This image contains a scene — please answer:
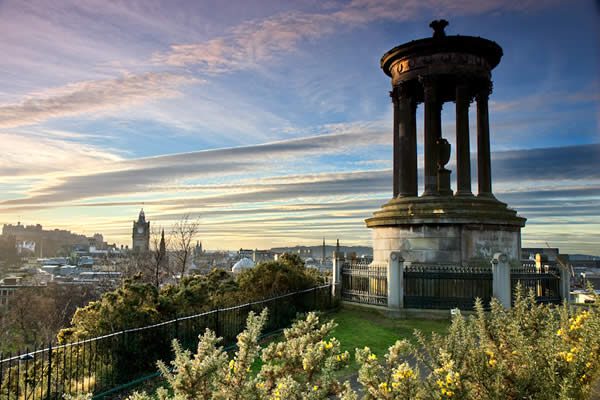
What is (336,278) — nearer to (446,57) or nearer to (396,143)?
(396,143)

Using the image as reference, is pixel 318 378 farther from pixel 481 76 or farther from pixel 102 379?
pixel 481 76

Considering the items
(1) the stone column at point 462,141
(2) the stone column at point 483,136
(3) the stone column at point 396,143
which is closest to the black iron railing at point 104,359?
(1) the stone column at point 462,141

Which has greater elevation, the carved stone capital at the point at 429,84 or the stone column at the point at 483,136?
the carved stone capital at the point at 429,84

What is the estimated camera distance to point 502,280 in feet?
56.9

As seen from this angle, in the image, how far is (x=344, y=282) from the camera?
2092 cm

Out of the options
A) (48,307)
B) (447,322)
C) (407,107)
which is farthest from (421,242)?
(48,307)

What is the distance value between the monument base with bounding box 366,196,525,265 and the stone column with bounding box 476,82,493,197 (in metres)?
1.84

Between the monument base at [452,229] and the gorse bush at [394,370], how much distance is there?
12.3 m

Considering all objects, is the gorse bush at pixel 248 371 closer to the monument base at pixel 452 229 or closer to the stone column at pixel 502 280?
the stone column at pixel 502 280

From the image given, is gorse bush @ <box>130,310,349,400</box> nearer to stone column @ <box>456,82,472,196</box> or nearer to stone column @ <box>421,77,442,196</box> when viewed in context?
stone column @ <box>421,77,442,196</box>

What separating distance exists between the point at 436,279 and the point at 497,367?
1146 centimetres

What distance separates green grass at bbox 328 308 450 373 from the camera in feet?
46.0

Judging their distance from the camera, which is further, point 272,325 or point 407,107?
point 407,107

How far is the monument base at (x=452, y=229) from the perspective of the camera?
20109mm
